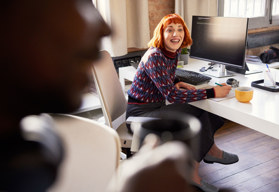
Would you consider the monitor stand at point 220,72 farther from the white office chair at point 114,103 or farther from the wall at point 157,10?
the wall at point 157,10

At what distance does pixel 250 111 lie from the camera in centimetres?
170

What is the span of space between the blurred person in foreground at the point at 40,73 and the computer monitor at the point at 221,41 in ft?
7.04

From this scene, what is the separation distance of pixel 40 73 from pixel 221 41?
7.60ft

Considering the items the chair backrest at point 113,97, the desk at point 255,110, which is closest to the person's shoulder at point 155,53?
the chair backrest at point 113,97

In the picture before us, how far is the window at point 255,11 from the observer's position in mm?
3652

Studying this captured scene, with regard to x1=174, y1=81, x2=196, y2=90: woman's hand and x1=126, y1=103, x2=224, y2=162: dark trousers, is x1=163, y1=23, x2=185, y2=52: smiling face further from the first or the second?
x1=126, y1=103, x2=224, y2=162: dark trousers

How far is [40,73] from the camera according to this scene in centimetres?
12

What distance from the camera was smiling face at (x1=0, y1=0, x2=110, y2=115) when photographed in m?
0.11

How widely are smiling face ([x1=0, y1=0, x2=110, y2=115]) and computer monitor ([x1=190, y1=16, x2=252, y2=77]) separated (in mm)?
2147

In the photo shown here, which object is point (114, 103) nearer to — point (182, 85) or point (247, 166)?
point (182, 85)

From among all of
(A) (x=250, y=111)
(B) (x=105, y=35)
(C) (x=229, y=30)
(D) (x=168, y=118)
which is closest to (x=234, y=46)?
(C) (x=229, y=30)

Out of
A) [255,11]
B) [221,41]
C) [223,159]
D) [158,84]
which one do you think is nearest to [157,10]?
[221,41]

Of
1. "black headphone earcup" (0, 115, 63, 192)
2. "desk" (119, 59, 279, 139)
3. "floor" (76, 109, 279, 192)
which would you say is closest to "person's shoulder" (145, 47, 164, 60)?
"desk" (119, 59, 279, 139)

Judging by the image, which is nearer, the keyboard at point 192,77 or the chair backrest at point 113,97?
the chair backrest at point 113,97
